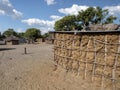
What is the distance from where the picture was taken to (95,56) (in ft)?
32.7

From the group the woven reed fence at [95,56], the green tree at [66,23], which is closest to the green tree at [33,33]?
the green tree at [66,23]

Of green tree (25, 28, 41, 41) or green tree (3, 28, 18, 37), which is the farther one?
green tree (3, 28, 18, 37)

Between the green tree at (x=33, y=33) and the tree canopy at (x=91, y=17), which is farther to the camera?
the green tree at (x=33, y=33)

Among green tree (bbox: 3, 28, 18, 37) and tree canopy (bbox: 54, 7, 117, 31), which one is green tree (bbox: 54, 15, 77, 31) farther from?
green tree (bbox: 3, 28, 18, 37)

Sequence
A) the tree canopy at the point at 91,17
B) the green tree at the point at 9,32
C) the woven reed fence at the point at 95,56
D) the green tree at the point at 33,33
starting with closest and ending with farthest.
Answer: the woven reed fence at the point at 95,56 → the tree canopy at the point at 91,17 → the green tree at the point at 33,33 → the green tree at the point at 9,32

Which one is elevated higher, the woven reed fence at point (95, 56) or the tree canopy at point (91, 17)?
the tree canopy at point (91, 17)

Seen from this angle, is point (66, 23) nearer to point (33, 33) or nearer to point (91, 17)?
point (91, 17)

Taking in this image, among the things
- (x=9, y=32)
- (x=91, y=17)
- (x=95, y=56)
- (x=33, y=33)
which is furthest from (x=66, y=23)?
(x=9, y=32)

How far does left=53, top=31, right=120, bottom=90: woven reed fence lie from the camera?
29.7 ft

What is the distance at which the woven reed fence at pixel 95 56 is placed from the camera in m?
9.06

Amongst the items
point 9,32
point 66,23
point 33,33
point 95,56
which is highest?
point 66,23

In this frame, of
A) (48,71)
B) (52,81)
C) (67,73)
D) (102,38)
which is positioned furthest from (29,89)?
(102,38)

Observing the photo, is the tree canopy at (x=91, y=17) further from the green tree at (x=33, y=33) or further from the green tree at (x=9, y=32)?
the green tree at (x=9, y=32)

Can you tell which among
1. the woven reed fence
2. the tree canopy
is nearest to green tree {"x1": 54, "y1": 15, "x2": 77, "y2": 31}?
the tree canopy
